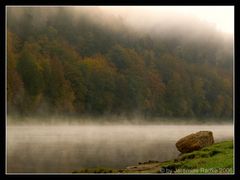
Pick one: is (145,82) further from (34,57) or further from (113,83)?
(34,57)

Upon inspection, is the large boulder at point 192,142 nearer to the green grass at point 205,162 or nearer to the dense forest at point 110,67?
the green grass at point 205,162

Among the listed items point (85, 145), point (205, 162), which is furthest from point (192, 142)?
point (85, 145)

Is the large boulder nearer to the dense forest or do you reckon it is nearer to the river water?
the river water

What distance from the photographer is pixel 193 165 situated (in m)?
7.88

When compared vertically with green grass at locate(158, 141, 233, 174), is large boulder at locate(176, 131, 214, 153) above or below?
above

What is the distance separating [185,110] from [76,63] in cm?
192

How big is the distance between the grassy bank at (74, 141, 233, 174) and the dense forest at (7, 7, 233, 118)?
0.63m

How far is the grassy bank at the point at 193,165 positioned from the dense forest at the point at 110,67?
63 centimetres

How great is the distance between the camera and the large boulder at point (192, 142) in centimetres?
804

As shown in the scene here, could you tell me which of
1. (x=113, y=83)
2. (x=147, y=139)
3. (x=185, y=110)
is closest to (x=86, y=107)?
(x=113, y=83)

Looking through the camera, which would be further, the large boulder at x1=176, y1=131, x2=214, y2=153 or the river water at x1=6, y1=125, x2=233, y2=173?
the large boulder at x1=176, y1=131, x2=214, y2=153

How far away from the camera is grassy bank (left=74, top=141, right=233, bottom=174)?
7883 mm

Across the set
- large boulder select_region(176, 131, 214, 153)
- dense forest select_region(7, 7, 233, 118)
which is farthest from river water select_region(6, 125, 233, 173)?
dense forest select_region(7, 7, 233, 118)

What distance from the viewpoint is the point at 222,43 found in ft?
26.8
